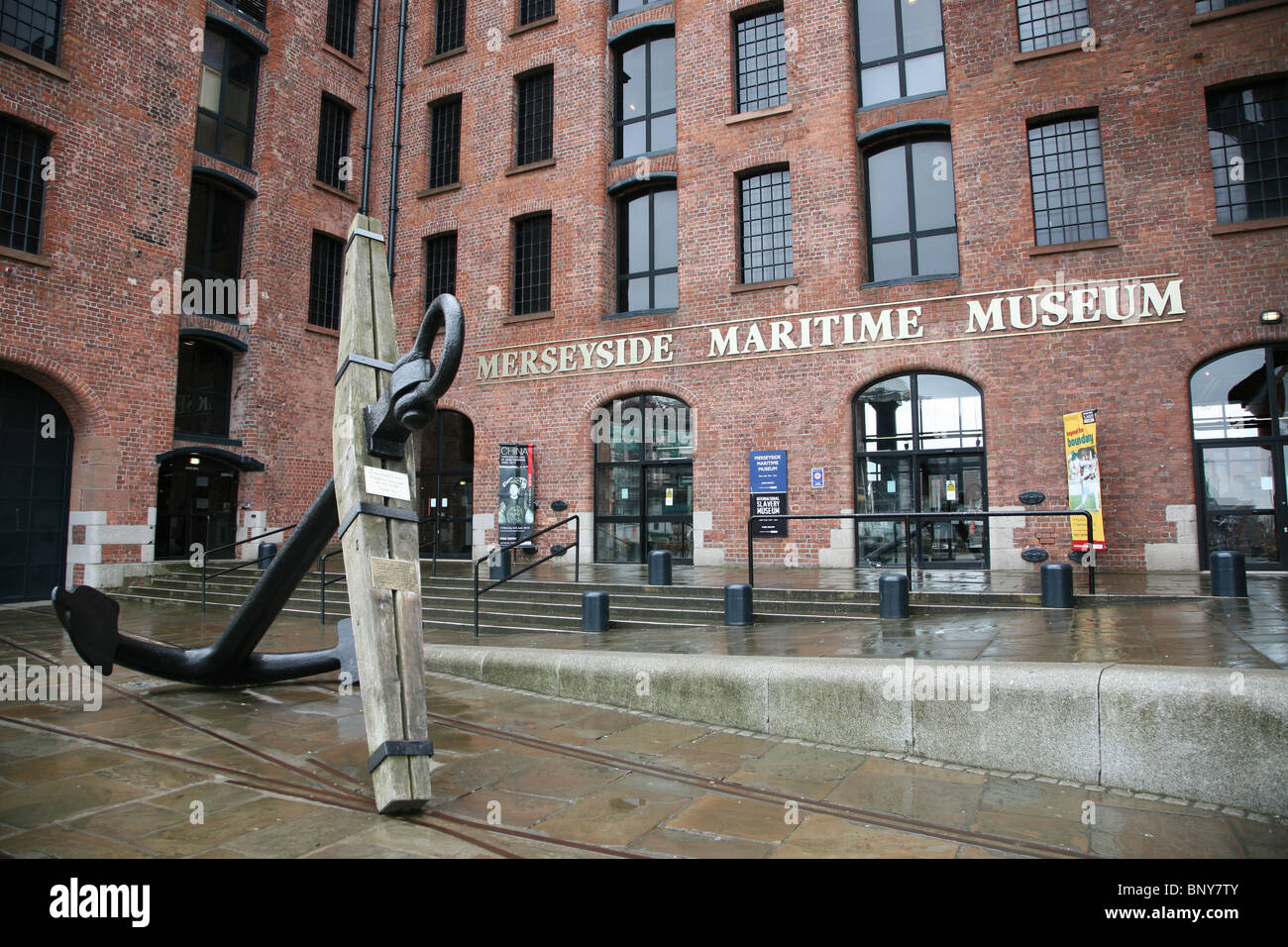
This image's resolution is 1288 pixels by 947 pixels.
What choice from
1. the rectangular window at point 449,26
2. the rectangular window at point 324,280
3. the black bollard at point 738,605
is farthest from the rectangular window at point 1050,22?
the rectangular window at point 324,280

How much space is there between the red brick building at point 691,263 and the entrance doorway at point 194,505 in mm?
81

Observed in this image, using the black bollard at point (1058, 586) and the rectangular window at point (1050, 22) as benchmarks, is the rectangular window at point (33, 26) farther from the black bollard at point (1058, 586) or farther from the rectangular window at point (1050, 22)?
the black bollard at point (1058, 586)

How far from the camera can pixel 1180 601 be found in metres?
7.89

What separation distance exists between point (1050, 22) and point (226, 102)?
16467mm

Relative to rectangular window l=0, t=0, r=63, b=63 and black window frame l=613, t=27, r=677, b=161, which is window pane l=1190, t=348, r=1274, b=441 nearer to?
black window frame l=613, t=27, r=677, b=161

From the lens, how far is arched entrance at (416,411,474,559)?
17.5m

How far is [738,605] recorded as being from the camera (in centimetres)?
841

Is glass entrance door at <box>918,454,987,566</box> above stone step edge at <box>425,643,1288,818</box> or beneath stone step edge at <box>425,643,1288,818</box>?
above

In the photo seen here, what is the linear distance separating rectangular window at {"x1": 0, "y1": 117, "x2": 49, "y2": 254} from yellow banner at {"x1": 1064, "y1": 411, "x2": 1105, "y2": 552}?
17.4 m

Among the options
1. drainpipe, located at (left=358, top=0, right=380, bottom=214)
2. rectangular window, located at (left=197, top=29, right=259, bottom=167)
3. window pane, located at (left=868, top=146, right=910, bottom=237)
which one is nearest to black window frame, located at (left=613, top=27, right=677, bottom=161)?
window pane, located at (left=868, top=146, right=910, bottom=237)

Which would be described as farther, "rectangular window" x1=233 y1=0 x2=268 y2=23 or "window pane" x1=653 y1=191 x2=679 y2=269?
"rectangular window" x1=233 y1=0 x2=268 y2=23
